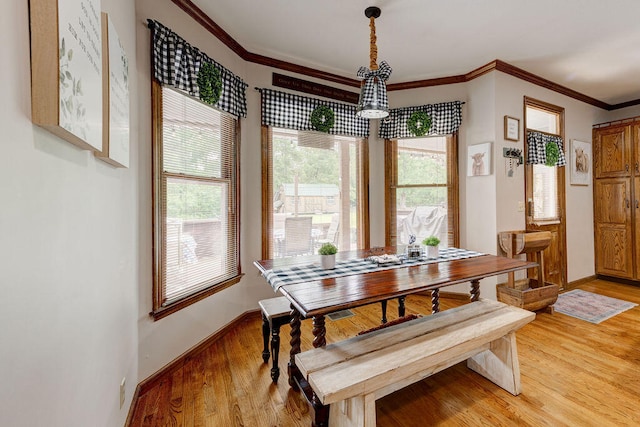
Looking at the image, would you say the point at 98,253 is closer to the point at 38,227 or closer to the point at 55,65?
the point at 38,227

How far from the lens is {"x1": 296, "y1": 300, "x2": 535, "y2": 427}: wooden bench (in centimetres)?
125

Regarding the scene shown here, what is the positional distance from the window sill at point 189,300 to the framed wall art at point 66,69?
1350 mm

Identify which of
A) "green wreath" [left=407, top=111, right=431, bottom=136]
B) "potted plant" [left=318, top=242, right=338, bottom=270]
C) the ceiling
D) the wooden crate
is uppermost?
the ceiling

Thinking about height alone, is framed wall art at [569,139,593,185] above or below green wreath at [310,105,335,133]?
below

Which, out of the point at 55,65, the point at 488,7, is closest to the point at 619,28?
the point at 488,7

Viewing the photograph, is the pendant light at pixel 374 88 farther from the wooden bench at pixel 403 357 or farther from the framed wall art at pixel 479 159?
the framed wall art at pixel 479 159

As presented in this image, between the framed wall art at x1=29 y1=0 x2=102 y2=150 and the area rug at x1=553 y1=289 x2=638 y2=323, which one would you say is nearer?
the framed wall art at x1=29 y1=0 x2=102 y2=150

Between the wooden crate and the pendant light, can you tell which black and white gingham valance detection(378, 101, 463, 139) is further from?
the wooden crate

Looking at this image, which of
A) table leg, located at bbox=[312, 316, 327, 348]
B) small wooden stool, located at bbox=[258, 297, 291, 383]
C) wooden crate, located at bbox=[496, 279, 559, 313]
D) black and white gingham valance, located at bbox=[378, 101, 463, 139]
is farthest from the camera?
black and white gingham valance, located at bbox=[378, 101, 463, 139]

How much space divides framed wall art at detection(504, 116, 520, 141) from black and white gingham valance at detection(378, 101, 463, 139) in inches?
18.9

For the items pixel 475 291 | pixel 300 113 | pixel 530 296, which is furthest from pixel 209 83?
pixel 530 296

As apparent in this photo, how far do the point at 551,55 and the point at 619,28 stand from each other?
0.52 metres

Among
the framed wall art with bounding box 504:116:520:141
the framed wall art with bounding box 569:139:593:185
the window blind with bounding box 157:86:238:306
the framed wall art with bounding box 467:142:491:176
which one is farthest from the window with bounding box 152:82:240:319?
the framed wall art with bounding box 569:139:593:185

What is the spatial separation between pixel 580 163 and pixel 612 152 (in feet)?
1.61
